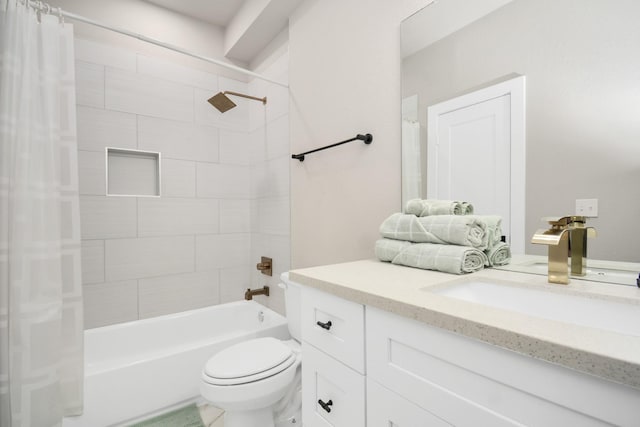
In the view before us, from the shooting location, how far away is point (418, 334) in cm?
61

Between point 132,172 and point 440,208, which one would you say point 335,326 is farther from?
point 132,172

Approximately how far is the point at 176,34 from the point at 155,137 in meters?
0.83

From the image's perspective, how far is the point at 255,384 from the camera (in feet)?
4.07

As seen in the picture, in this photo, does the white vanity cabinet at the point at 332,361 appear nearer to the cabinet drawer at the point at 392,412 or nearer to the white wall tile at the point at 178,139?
the cabinet drawer at the point at 392,412

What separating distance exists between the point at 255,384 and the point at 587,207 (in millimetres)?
1313

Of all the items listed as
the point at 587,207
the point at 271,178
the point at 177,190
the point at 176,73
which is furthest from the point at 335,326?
the point at 176,73

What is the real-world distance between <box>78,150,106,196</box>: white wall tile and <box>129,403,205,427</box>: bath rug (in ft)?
4.67

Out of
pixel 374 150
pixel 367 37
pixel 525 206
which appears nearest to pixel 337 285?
pixel 525 206

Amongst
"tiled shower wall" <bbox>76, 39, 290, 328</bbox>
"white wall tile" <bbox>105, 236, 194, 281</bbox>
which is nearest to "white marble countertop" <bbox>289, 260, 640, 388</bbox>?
"tiled shower wall" <bbox>76, 39, 290, 328</bbox>

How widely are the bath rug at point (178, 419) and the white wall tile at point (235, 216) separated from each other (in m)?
1.26

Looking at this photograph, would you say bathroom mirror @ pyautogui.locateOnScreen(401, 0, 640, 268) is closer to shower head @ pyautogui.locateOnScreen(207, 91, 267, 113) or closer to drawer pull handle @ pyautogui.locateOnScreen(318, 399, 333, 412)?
drawer pull handle @ pyautogui.locateOnScreen(318, 399, 333, 412)

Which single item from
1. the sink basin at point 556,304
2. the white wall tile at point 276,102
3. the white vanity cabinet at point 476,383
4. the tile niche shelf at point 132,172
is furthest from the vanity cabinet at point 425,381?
the tile niche shelf at point 132,172

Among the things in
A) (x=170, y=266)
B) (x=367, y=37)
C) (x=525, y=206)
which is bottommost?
(x=170, y=266)

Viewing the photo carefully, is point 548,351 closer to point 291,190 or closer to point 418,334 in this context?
point 418,334
